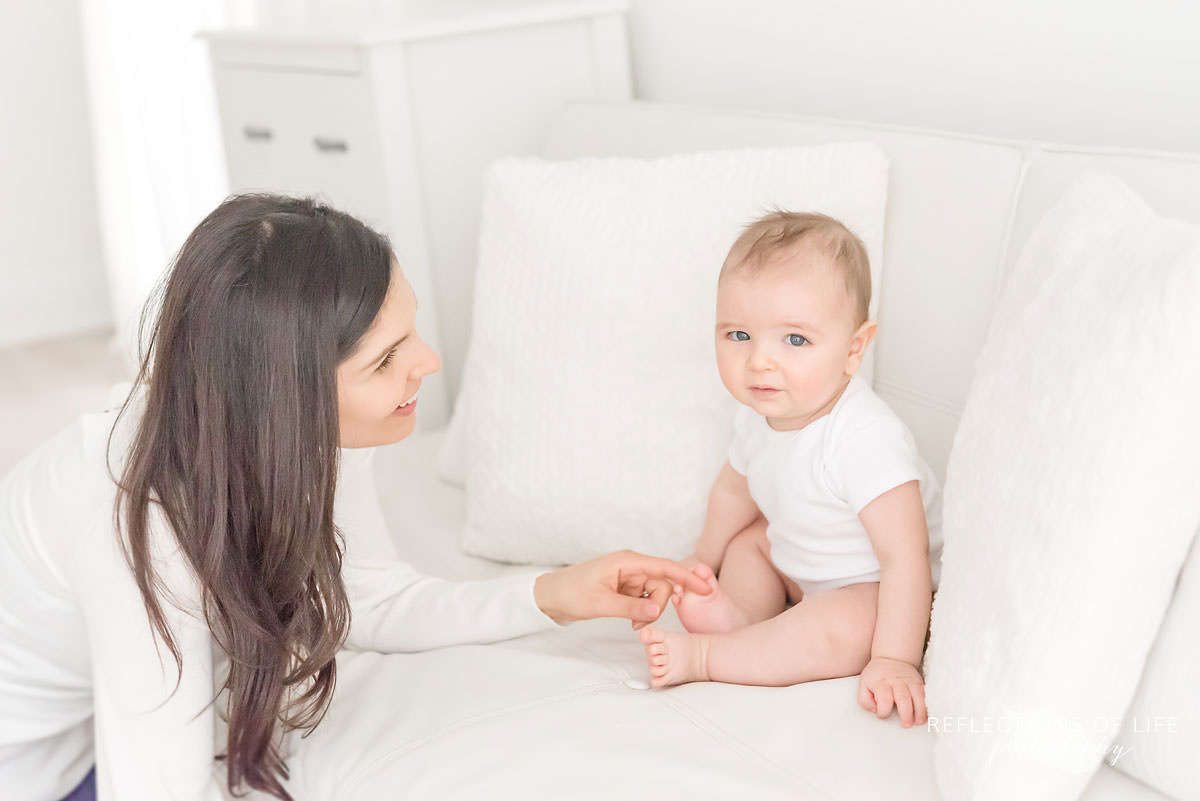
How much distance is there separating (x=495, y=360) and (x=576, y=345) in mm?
123

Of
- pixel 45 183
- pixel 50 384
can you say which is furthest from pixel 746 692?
pixel 45 183

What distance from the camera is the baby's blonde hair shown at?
100 cm

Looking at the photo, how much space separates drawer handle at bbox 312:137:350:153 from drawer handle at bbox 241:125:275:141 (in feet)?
0.58

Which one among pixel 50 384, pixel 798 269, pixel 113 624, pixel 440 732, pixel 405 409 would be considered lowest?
pixel 50 384

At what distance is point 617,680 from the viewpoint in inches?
39.7

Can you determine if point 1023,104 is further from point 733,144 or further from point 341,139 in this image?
point 341,139

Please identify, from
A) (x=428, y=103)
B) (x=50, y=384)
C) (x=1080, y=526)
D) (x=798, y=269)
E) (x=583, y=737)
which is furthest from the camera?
(x=50, y=384)

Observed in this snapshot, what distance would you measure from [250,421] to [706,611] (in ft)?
1.51

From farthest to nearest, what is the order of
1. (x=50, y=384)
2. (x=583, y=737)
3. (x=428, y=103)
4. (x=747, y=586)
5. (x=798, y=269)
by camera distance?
(x=50, y=384) < (x=428, y=103) < (x=747, y=586) < (x=798, y=269) < (x=583, y=737)

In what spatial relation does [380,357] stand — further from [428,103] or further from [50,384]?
[50,384]

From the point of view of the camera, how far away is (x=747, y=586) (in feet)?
3.71

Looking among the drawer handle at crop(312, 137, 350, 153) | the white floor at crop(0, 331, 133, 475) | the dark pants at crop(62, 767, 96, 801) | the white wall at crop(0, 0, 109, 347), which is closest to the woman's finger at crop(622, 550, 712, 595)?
the dark pants at crop(62, 767, 96, 801)

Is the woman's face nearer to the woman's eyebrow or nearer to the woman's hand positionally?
the woman's eyebrow

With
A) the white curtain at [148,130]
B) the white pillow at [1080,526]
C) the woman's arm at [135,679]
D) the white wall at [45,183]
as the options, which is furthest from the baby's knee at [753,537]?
the white wall at [45,183]
